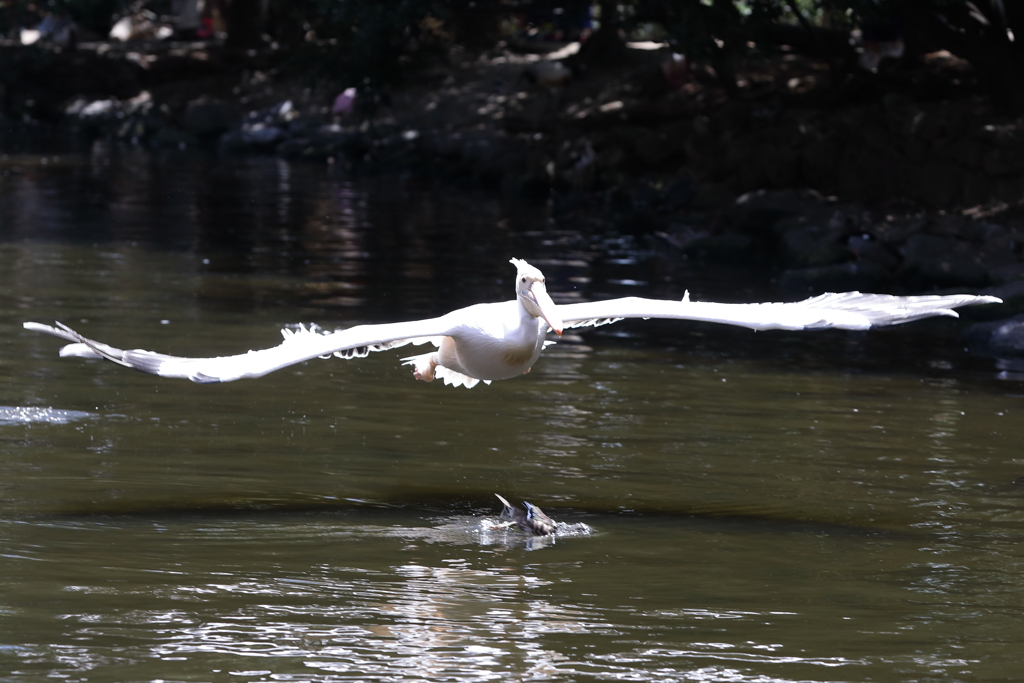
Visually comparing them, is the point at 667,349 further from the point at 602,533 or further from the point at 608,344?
the point at 602,533

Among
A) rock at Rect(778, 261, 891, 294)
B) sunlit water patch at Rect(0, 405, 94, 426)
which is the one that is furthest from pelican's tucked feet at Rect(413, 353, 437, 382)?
rock at Rect(778, 261, 891, 294)

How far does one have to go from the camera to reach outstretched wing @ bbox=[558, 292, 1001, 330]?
726 cm

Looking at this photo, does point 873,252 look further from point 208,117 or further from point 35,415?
point 208,117

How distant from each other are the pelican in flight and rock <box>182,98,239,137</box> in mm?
28579

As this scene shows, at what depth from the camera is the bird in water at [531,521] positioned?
7442mm

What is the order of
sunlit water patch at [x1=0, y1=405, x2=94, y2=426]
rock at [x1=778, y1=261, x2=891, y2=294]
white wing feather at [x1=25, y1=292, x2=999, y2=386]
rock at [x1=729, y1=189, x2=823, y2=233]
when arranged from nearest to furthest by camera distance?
white wing feather at [x1=25, y1=292, x2=999, y2=386] < sunlit water patch at [x1=0, y1=405, x2=94, y2=426] < rock at [x1=778, y1=261, x2=891, y2=294] < rock at [x1=729, y1=189, x2=823, y2=233]

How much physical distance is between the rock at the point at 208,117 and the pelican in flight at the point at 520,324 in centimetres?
2858

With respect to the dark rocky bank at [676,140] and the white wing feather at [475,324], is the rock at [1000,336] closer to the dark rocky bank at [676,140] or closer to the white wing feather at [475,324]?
the dark rocky bank at [676,140]

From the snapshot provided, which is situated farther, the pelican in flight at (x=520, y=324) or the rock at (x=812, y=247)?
the rock at (x=812, y=247)

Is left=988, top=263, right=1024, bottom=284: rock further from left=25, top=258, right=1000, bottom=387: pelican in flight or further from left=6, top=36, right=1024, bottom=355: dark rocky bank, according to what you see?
left=25, top=258, right=1000, bottom=387: pelican in flight

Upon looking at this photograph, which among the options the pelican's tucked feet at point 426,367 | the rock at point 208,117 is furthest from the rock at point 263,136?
the pelican's tucked feet at point 426,367

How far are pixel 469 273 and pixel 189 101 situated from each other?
2258cm

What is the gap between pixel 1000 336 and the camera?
13.4 meters

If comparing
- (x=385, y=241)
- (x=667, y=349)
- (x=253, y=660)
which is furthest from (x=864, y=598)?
(x=385, y=241)
